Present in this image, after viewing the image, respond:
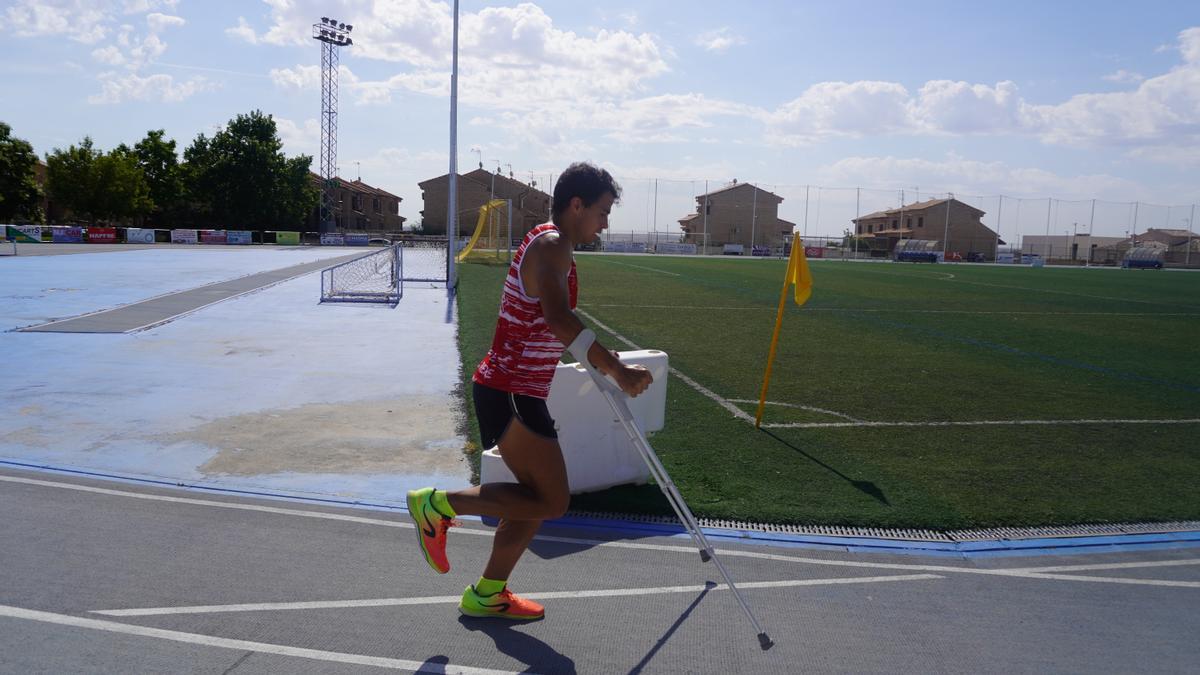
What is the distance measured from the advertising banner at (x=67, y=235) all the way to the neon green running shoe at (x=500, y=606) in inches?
2088

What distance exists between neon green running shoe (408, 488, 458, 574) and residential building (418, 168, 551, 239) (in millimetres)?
76983

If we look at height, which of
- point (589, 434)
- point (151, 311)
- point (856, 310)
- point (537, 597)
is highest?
point (856, 310)

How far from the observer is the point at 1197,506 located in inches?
226

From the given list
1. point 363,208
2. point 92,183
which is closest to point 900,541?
point 92,183

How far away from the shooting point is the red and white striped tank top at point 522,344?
3.39 meters

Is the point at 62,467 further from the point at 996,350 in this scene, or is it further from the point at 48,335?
the point at 996,350

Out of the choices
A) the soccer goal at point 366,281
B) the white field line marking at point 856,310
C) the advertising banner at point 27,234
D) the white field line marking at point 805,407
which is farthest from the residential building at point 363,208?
the white field line marking at point 805,407

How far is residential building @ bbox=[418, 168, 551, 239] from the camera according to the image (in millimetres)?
81812

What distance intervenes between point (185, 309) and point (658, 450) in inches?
495

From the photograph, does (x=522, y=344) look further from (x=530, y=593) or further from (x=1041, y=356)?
(x=1041, y=356)

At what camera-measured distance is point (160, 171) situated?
67.4 m

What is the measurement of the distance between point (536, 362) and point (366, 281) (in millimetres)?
20462

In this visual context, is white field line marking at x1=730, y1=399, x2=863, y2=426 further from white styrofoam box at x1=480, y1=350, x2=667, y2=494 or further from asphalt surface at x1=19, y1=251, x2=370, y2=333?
asphalt surface at x1=19, y1=251, x2=370, y2=333

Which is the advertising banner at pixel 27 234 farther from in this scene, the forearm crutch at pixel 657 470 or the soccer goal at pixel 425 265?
the forearm crutch at pixel 657 470
